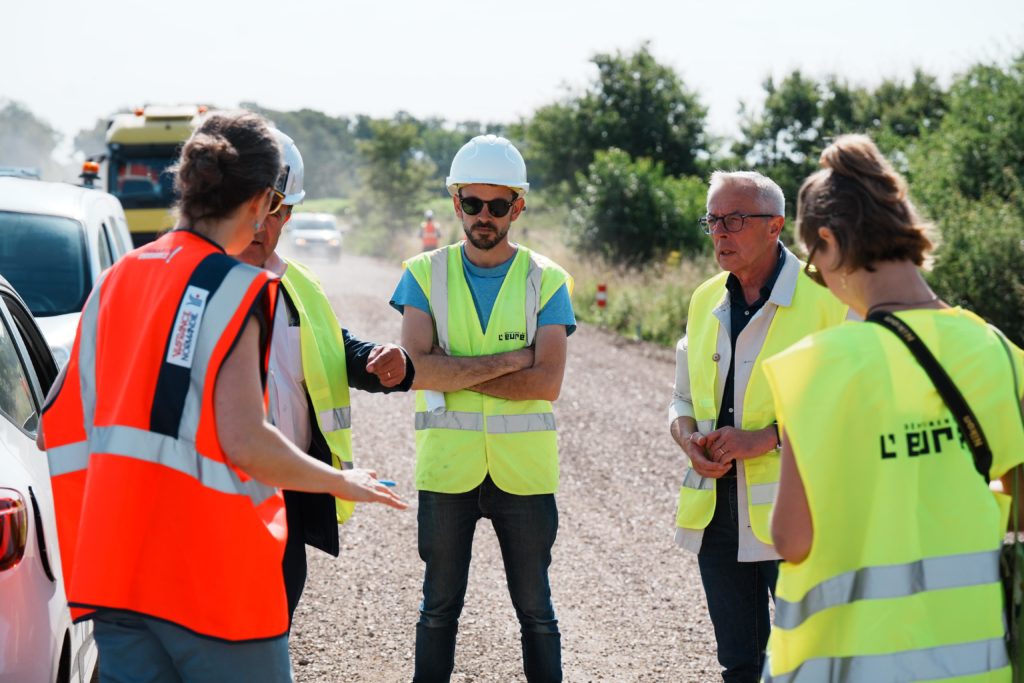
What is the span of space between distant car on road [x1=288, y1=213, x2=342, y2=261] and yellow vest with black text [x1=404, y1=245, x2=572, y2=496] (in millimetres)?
32537

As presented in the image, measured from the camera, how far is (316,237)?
36.3m

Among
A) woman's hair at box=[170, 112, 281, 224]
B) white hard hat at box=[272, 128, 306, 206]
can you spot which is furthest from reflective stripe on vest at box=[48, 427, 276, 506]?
white hard hat at box=[272, 128, 306, 206]

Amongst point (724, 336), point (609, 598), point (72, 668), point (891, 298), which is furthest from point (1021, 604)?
point (609, 598)

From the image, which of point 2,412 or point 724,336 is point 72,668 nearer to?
point 2,412

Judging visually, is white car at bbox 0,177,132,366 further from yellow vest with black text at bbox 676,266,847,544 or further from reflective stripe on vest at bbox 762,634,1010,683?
reflective stripe on vest at bbox 762,634,1010,683

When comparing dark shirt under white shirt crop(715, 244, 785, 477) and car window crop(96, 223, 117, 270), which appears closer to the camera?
dark shirt under white shirt crop(715, 244, 785, 477)

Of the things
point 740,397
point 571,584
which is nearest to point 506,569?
point 740,397

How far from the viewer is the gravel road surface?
5273 mm

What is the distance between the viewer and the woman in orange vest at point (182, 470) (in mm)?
2502

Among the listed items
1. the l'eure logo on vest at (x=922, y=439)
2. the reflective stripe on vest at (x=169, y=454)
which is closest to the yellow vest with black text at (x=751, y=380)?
the l'eure logo on vest at (x=922, y=439)

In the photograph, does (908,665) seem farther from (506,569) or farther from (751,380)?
(506,569)

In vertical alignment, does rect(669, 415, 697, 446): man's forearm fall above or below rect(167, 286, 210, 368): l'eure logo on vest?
below

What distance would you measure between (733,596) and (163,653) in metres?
2.10

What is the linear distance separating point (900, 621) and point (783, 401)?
0.51 m
